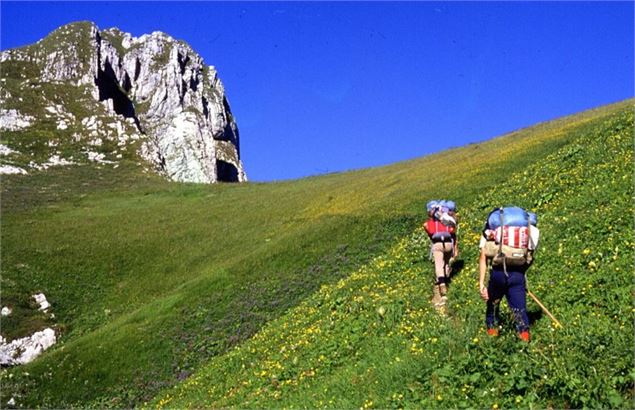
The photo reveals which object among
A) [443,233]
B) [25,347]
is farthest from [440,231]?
[25,347]

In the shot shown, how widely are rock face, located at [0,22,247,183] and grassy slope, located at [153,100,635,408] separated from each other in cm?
7723

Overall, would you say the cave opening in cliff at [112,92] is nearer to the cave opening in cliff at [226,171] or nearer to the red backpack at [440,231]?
the cave opening in cliff at [226,171]

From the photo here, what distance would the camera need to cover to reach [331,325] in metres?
18.8

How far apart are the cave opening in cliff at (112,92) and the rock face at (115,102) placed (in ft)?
1.02

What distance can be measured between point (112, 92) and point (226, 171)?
120 feet

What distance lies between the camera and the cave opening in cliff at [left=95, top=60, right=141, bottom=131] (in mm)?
138625

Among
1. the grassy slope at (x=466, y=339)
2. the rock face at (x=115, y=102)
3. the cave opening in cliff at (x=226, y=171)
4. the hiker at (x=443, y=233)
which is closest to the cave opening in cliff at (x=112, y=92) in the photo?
the rock face at (x=115, y=102)

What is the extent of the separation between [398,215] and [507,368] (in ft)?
85.3

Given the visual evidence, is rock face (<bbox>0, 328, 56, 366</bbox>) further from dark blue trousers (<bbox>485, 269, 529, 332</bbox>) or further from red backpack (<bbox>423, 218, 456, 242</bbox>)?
dark blue trousers (<bbox>485, 269, 529, 332</bbox>)

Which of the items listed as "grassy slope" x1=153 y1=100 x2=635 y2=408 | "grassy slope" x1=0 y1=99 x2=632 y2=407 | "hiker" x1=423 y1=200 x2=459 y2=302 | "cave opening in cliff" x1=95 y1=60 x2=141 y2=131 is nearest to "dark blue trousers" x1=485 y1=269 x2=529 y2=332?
"grassy slope" x1=153 y1=100 x2=635 y2=408

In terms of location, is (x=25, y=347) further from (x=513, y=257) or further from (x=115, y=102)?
(x=115, y=102)

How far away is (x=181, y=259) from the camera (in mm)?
43344

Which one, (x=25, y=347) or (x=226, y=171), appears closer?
(x=25, y=347)

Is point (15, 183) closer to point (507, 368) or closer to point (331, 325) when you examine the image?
point (331, 325)
